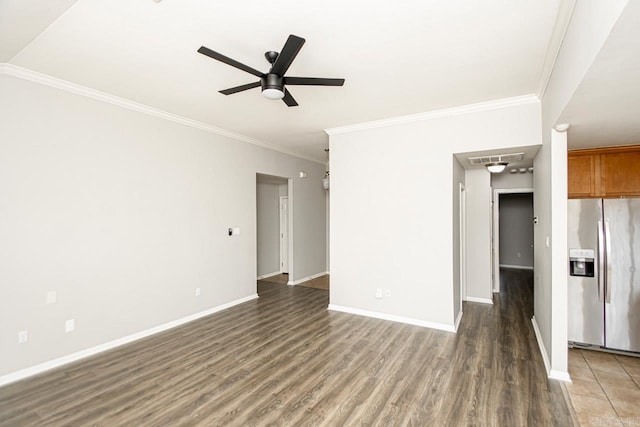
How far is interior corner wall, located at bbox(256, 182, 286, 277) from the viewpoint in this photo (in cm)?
709

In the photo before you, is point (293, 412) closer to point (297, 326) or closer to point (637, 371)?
point (297, 326)

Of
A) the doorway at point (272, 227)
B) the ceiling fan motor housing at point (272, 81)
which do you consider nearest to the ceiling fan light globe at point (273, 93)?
the ceiling fan motor housing at point (272, 81)

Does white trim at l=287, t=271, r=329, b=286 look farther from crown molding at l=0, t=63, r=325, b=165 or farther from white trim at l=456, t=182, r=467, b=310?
white trim at l=456, t=182, r=467, b=310

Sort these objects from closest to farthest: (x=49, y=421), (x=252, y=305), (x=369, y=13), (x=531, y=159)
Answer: (x=369, y=13) < (x=49, y=421) < (x=531, y=159) < (x=252, y=305)

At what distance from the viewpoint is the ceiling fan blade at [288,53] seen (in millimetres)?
1972

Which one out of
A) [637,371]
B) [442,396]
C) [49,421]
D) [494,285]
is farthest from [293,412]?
[494,285]

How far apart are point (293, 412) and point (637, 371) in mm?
3324

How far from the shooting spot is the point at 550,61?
265 cm

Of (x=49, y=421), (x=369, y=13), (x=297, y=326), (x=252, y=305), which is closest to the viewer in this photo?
(x=369, y=13)

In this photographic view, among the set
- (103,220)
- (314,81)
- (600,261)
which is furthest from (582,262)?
(103,220)

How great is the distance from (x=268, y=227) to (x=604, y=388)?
611 centimetres

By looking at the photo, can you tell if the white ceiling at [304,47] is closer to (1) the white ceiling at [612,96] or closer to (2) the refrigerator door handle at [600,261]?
(1) the white ceiling at [612,96]

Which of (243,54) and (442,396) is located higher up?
(243,54)

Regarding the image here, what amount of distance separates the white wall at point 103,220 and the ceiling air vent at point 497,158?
12.4 feet
